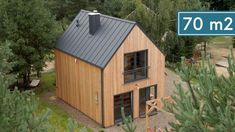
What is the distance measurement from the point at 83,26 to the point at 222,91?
18.1m

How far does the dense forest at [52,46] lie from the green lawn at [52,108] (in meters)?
1.03

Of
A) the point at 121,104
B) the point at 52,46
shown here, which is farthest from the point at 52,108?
the point at 121,104

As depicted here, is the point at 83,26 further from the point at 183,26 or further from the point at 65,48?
the point at 183,26

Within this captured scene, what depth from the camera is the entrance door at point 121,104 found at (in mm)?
22062

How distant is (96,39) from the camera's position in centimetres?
2264

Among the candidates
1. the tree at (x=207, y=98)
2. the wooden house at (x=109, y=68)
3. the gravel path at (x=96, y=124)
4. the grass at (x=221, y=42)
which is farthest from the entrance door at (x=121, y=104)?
the grass at (x=221, y=42)

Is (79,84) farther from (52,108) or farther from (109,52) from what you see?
(109,52)

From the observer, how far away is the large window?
72.2ft

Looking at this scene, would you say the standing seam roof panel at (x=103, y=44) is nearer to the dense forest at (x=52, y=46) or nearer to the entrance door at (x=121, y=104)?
the entrance door at (x=121, y=104)

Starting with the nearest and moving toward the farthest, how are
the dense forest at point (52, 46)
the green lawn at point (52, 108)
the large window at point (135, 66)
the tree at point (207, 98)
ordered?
the tree at point (207, 98) → the dense forest at point (52, 46) → the green lawn at point (52, 108) → the large window at point (135, 66)

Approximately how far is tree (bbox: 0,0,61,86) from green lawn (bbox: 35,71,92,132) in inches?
84.0

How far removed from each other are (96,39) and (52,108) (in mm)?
4853

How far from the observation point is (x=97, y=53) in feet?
71.5

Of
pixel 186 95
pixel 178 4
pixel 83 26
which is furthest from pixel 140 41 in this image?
pixel 186 95
